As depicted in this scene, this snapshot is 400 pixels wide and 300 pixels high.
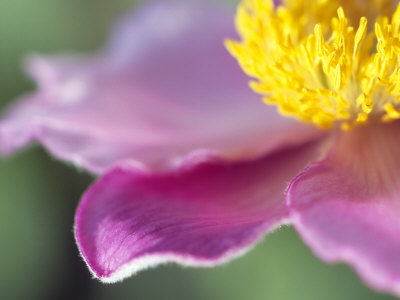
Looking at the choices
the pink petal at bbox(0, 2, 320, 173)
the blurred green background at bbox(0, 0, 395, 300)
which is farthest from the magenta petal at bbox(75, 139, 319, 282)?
the blurred green background at bbox(0, 0, 395, 300)

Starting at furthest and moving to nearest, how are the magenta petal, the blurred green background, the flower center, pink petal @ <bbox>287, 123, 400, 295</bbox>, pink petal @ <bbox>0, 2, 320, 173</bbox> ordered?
1. the blurred green background
2. pink petal @ <bbox>0, 2, 320, 173</bbox>
3. the flower center
4. the magenta petal
5. pink petal @ <bbox>287, 123, 400, 295</bbox>

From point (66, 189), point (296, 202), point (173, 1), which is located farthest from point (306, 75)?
point (66, 189)

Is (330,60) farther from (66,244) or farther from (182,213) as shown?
(66,244)

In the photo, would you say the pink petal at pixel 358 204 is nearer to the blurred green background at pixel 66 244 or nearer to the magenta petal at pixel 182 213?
the magenta petal at pixel 182 213

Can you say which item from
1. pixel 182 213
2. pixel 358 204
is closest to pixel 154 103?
pixel 182 213

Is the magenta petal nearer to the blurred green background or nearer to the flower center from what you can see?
the flower center

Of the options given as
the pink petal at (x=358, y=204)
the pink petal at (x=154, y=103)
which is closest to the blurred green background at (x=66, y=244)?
the pink petal at (x=154, y=103)
